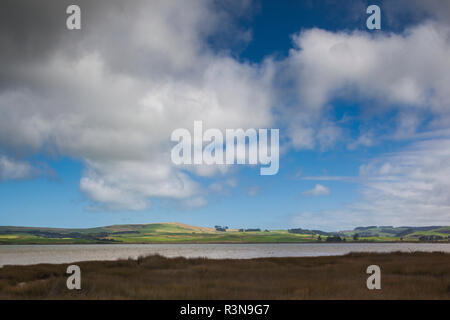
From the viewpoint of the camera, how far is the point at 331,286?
2259 cm
